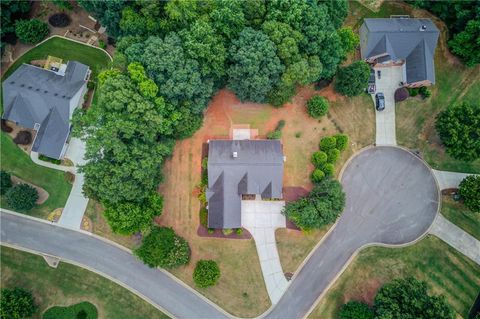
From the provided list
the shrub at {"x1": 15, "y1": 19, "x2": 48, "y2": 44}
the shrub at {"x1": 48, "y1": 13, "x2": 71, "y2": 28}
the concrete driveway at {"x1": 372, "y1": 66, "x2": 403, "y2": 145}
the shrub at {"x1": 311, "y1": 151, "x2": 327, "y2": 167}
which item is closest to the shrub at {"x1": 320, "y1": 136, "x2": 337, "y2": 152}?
the shrub at {"x1": 311, "y1": 151, "x2": 327, "y2": 167}

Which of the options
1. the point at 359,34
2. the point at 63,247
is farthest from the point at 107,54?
the point at 359,34

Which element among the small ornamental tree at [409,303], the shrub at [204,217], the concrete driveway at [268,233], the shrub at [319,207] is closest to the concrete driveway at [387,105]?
the shrub at [319,207]

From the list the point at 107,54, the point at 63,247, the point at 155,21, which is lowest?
the point at 63,247

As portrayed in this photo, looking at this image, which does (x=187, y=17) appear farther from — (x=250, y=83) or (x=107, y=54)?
(x=107, y=54)

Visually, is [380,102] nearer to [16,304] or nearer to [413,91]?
[413,91]

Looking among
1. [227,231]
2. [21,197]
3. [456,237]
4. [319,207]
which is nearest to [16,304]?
[21,197]

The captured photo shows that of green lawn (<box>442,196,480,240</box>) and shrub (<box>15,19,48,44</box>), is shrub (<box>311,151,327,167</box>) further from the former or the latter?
shrub (<box>15,19,48,44</box>)
